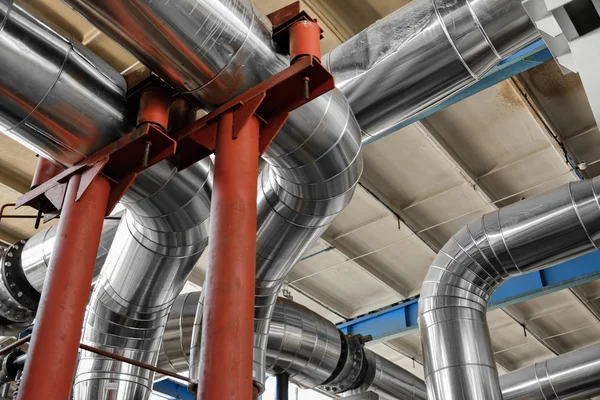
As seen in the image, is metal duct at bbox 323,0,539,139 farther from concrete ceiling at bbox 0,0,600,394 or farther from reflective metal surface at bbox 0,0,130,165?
reflective metal surface at bbox 0,0,130,165

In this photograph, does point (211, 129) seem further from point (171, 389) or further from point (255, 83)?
point (171, 389)

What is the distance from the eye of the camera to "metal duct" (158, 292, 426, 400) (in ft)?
16.8

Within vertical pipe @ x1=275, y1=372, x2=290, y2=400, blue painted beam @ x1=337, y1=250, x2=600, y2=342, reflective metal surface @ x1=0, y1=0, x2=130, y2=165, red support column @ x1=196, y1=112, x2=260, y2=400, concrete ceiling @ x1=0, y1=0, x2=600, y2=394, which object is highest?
concrete ceiling @ x1=0, y1=0, x2=600, y2=394

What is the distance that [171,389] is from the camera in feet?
27.3

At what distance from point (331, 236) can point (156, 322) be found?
302 cm

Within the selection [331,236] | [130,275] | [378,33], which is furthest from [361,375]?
[378,33]

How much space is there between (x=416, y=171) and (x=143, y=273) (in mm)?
3169

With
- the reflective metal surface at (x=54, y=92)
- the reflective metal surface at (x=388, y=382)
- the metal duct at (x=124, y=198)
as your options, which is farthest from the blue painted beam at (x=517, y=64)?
the reflective metal surface at (x=388, y=382)

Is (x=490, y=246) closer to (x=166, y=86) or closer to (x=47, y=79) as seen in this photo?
(x=166, y=86)

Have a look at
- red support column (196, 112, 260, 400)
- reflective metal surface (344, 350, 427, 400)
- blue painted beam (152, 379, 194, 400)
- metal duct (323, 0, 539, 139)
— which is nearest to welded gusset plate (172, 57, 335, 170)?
red support column (196, 112, 260, 400)

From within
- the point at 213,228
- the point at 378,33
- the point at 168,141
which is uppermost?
the point at 378,33

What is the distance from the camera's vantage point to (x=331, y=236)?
6824mm

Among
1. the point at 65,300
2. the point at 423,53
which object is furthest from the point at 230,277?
the point at 423,53

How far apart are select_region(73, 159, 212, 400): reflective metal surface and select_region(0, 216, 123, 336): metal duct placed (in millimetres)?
567
